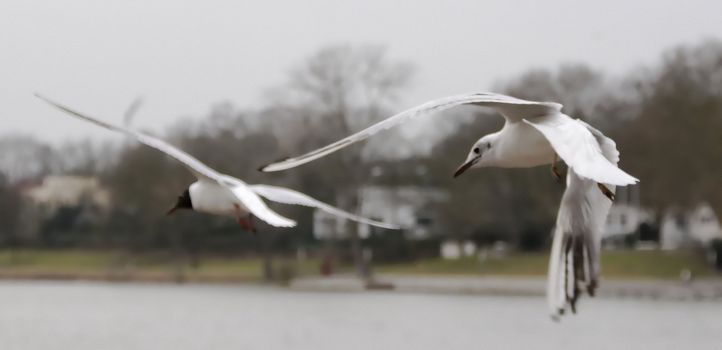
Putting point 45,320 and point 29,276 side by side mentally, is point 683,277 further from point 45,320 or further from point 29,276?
point 29,276

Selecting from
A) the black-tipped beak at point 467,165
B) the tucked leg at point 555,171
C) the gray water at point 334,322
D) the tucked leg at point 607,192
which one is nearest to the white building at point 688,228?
the gray water at point 334,322

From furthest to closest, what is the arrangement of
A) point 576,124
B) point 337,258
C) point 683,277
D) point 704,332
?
1. point 337,258
2. point 683,277
3. point 704,332
4. point 576,124

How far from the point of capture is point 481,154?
9617 mm

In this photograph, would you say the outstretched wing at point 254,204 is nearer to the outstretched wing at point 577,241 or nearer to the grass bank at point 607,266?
the outstretched wing at point 577,241

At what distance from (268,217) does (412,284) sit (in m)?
46.4

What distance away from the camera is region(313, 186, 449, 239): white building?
251 ft

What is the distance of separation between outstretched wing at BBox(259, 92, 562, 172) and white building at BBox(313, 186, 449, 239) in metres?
62.0

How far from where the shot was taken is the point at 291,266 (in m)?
64.7

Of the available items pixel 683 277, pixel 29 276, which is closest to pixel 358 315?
pixel 683 277

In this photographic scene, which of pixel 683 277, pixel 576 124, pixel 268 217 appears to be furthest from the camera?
pixel 683 277

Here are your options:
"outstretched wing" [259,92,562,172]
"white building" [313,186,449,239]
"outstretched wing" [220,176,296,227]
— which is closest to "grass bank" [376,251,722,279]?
"white building" [313,186,449,239]

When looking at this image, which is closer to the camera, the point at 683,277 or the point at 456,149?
the point at 683,277

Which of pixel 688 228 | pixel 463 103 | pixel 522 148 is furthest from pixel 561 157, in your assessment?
pixel 688 228

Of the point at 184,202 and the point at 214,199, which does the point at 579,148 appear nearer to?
the point at 214,199
